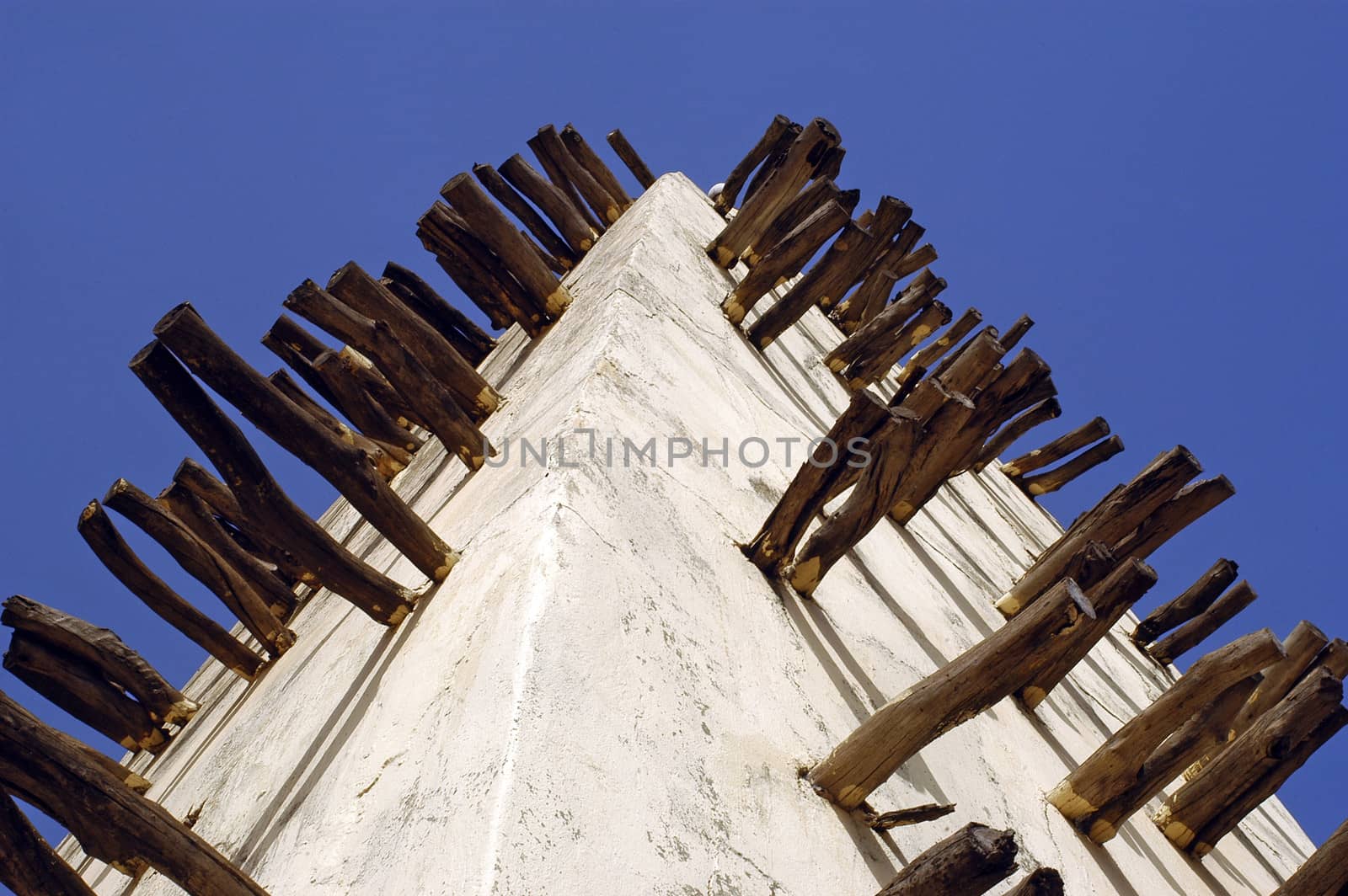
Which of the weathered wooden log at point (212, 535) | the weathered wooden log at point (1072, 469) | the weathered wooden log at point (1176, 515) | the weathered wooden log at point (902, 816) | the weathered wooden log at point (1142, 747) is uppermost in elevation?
the weathered wooden log at point (212, 535)

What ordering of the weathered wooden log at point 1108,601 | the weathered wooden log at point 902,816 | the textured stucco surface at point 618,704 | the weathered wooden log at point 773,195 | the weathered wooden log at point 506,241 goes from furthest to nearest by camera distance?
the weathered wooden log at point 773,195 → the weathered wooden log at point 506,241 → the weathered wooden log at point 1108,601 → the weathered wooden log at point 902,816 → the textured stucco surface at point 618,704

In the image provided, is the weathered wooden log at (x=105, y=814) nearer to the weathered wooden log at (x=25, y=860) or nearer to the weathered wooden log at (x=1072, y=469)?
the weathered wooden log at (x=25, y=860)

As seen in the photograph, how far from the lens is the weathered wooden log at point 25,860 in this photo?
5.87ft

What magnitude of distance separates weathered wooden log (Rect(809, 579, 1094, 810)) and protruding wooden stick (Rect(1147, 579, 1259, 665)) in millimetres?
4659

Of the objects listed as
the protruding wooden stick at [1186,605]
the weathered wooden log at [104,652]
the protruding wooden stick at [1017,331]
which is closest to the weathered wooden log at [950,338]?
the protruding wooden stick at [1017,331]

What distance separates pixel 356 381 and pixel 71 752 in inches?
65.2

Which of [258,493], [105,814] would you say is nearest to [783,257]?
[258,493]

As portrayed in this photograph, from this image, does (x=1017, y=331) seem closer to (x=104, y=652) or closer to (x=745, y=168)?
(x=745, y=168)

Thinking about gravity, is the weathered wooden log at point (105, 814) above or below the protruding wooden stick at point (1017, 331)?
above

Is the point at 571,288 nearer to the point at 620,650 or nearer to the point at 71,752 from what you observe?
the point at 620,650

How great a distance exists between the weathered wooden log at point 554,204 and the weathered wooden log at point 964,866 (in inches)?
178

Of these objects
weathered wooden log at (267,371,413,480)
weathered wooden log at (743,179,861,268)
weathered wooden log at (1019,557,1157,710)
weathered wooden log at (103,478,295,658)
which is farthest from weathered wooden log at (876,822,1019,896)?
weathered wooden log at (743,179,861,268)

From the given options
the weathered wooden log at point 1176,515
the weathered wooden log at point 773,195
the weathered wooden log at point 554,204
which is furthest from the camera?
the weathered wooden log at point 554,204

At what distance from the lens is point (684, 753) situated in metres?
2.09
